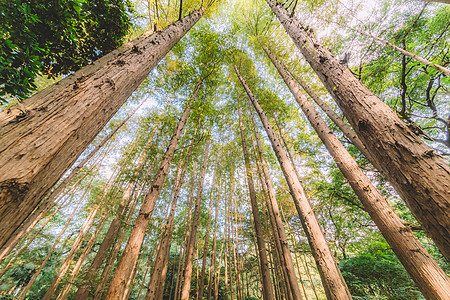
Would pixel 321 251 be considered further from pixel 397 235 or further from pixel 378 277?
pixel 378 277

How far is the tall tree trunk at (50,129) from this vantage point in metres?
0.61

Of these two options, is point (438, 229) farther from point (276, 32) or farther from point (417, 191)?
point (276, 32)

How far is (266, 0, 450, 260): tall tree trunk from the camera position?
2.39ft

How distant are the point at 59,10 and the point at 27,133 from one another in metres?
2.26

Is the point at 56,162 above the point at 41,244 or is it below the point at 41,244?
below

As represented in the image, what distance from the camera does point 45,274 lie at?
8234mm

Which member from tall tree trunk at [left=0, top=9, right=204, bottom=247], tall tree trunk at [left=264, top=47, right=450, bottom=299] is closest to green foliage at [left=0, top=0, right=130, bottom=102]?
tall tree trunk at [left=0, top=9, right=204, bottom=247]

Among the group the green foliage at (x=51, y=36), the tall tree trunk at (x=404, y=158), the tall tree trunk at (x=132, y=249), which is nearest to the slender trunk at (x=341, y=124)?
the tall tree trunk at (x=404, y=158)

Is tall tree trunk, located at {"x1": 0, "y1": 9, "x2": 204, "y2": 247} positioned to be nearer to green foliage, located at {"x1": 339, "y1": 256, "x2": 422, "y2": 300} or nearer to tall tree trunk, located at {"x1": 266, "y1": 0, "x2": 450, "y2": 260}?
tall tree trunk, located at {"x1": 266, "y1": 0, "x2": 450, "y2": 260}

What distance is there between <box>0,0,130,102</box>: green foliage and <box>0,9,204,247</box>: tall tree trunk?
43.8 inches

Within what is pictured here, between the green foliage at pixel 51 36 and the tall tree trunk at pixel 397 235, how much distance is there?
168 inches

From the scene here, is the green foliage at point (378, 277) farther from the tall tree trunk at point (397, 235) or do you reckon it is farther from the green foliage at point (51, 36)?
the green foliage at point (51, 36)

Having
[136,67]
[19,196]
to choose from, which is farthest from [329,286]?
[136,67]

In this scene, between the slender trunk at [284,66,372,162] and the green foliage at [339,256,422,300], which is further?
the green foliage at [339,256,422,300]
